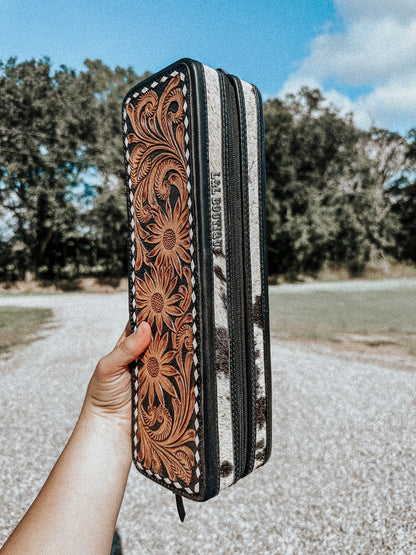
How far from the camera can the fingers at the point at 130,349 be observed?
3.32 ft

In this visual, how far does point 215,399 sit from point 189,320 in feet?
0.58

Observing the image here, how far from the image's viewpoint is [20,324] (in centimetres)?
992

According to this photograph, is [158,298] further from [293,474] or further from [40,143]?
[40,143]

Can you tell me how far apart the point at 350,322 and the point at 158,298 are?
30.8 feet

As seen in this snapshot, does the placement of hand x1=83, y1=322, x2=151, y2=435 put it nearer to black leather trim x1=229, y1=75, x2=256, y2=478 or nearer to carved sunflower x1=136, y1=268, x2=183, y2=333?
carved sunflower x1=136, y1=268, x2=183, y2=333

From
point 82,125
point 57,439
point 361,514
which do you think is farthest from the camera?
point 82,125

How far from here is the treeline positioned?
71.3 feet

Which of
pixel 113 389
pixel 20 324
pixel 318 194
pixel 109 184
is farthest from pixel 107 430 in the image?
pixel 318 194

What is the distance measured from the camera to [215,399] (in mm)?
904

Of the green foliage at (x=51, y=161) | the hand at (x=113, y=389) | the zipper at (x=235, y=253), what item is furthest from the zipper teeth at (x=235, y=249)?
the green foliage at (x=51, y=161)

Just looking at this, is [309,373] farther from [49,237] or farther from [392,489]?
[49,237]

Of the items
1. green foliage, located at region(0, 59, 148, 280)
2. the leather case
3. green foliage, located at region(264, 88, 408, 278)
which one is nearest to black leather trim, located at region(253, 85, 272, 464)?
the leather case

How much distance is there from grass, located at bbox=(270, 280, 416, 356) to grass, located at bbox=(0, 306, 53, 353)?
4.85 metres

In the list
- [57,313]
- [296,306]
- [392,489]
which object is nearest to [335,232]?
[296,306]
